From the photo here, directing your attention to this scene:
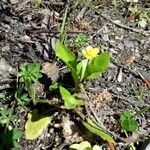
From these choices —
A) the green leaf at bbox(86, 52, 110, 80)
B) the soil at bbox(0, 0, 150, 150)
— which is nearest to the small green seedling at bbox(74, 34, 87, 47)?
the soil at bbox(0, 0, 150, 150)

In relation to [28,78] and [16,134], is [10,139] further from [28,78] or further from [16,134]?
[28,78]

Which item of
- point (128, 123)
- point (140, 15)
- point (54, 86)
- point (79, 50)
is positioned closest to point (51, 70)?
point (54, 86)

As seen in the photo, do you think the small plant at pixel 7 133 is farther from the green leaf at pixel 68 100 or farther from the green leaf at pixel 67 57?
the green leaf at pixel 67 57

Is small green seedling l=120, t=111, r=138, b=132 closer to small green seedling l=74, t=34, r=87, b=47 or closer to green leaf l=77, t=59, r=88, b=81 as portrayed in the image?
green leaf l=77, t=59, r=88, b=81

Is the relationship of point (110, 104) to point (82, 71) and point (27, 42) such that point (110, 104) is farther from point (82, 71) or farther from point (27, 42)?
point (27, 42)

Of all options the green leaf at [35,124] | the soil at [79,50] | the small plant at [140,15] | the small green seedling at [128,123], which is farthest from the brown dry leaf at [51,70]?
the small plant at [140,15]

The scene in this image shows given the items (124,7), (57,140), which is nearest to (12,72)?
(57,140)
